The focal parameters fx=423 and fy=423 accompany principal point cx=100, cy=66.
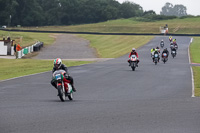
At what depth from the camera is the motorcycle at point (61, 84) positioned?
42.3ft

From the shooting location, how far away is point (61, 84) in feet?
42.7

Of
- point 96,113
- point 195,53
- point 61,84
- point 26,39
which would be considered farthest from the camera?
point 26,39

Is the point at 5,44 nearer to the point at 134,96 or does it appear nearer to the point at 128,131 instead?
the point at 134,96

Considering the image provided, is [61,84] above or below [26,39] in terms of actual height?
above

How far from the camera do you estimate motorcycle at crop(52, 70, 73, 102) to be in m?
12.9

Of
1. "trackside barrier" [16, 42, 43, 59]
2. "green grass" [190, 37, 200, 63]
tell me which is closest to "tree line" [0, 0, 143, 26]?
"trackside barrier" [16, 42, 43, 59]

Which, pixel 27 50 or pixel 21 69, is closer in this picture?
pixel 21 69

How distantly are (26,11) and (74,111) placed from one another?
12563 centimetres

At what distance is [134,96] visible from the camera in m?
15.2

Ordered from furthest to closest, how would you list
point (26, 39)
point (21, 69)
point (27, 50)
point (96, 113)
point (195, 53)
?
point (26, 39), point (195, 53), point (27, 50), point (21, 69), point (96, 113)

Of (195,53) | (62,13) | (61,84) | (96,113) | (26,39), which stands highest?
(62,13)

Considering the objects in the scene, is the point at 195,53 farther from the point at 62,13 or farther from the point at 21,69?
the point at 62,13

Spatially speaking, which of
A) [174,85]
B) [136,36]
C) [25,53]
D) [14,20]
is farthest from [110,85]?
[14,20]

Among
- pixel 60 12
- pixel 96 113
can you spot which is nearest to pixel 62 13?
pixel 60 12
